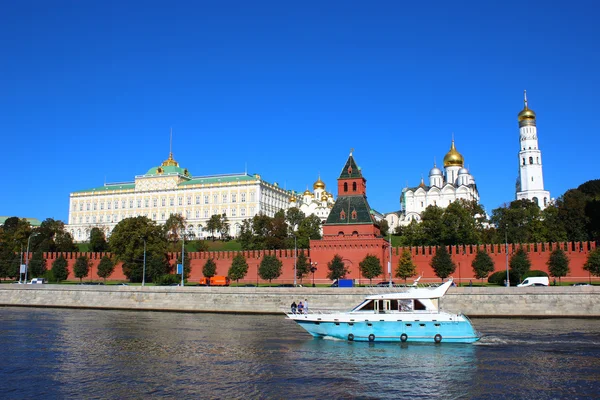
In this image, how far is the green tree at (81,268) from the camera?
249 ft

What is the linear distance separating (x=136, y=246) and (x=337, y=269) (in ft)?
78.9

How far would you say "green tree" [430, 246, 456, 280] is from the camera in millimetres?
63562

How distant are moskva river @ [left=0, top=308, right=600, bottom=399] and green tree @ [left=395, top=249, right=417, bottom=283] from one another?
85.4ft

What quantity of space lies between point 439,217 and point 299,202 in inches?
2598

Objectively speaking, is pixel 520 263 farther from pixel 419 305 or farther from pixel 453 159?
pixel 453 159

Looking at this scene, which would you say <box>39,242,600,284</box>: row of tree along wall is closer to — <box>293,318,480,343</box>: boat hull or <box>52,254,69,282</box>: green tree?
<box>52,254,69,282</box>: green tree

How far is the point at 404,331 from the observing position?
3095cm

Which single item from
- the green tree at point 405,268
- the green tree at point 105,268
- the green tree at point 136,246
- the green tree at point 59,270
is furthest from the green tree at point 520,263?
the green tree at point 59,270

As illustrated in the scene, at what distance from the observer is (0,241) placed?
8381 centimetres

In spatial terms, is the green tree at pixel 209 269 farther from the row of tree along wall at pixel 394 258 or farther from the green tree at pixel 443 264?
the green tree at pixel 443 264

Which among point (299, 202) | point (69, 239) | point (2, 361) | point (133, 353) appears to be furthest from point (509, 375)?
point (299, 202)

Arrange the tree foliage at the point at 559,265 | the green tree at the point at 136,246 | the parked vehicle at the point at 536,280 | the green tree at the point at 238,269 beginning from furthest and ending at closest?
1. the green tree at the point at 136,246
2. the green tree at the point at 238,269
3. the tree foliage at the point at 559,265
4. the parked vehicle at the point at 536,280

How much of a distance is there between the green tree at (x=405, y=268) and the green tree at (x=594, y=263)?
16.6 meters

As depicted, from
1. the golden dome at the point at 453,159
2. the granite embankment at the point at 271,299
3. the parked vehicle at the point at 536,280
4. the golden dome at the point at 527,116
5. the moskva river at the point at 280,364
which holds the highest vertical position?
the golden dome at the point at 527,116
